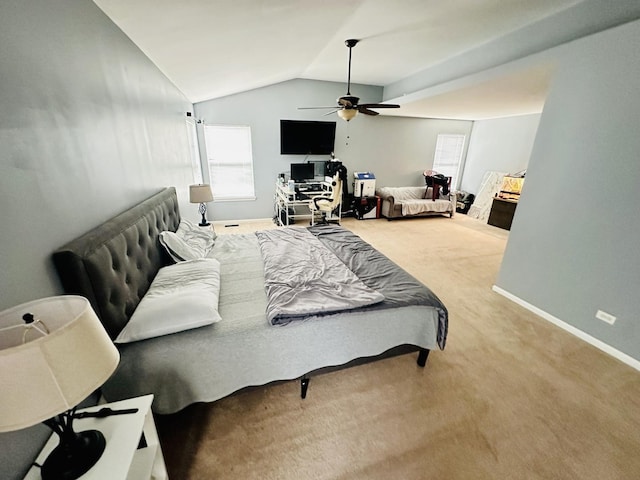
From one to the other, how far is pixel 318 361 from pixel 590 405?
6.11 ft

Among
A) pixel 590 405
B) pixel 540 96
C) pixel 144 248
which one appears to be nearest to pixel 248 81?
pixel 144 248

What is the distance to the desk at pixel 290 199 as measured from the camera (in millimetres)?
4953

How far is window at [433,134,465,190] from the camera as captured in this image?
22.2ft

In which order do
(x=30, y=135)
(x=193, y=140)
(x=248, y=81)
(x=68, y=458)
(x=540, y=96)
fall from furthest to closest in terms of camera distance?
(x=193, y=140) < (x=248, y=81) < (x=540, y=96) < (x=30, y=135) < (x=68, y=458)

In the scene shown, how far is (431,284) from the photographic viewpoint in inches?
127

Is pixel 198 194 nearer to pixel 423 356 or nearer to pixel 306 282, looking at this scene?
pixel 306 282

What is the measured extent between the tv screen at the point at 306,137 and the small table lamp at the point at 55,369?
5012 millimetres

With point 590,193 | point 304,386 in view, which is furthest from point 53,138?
point 590,193

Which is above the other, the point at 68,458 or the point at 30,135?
the point at 30,135

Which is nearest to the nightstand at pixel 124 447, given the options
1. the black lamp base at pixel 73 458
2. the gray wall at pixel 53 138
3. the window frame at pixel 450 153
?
the black lamp base at pixel 73 458

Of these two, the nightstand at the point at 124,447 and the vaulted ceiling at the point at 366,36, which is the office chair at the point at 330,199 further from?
the nightstand at the point at 124,447

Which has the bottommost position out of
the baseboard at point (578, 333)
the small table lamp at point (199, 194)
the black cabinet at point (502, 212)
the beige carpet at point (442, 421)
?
the beige carpet at point (442, 421)

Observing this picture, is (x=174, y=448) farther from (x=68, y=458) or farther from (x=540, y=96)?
(x=540, y=96)

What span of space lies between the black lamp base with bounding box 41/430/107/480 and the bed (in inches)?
20.9
